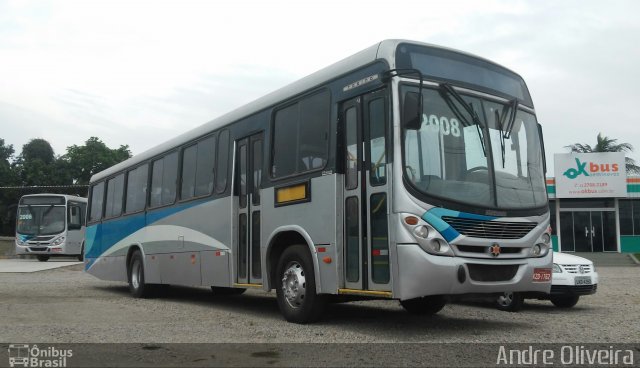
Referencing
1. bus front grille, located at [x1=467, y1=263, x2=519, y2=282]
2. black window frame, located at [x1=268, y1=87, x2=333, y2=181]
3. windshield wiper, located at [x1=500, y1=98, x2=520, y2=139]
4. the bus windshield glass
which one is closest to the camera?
bus front grille, located at [x1=467, y1=263, x2=519, y2=282]

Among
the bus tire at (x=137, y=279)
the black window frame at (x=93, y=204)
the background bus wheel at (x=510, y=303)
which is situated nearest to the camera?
the background bus wheel at (x=510, y=303)

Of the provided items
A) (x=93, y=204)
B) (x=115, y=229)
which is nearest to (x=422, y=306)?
(x=115, y=229)

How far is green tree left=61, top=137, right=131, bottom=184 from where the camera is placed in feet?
228

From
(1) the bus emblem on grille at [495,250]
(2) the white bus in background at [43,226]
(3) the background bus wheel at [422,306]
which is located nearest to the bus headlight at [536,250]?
(1) the bus emblem on grille at [495,250]

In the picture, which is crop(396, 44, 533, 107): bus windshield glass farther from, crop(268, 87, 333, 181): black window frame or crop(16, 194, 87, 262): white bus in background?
crop(16, 194, 87, 262): white bus in background

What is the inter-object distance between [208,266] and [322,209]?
3.79 m

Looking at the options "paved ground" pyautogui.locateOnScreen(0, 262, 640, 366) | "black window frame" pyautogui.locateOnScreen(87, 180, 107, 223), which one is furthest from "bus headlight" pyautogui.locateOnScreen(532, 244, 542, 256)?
"black window frame" pyautogui.locateOnScreen(87, 180, 107, 223)

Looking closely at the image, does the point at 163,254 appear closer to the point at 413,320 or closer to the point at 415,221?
the point at 413,320

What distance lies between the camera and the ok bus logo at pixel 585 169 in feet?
112

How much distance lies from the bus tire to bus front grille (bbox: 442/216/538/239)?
8829 mm

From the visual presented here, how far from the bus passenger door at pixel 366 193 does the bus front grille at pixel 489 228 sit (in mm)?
Result: 820

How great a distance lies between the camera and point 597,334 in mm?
7898

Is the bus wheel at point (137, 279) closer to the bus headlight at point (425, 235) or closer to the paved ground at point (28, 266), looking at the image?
the bus headlight at point (425, 235)

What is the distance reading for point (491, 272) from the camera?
729 cm
